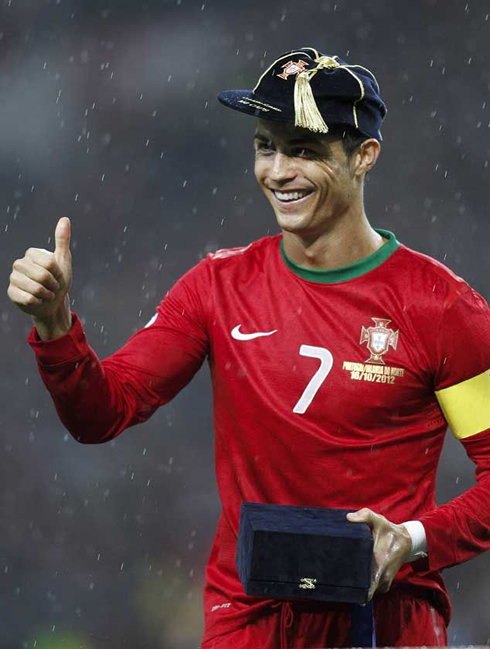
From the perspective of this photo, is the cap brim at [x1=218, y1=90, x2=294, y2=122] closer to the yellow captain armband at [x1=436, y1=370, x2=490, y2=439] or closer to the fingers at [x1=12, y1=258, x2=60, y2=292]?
the fingers at [x1=12, y1=258, x2=60, y2=292]

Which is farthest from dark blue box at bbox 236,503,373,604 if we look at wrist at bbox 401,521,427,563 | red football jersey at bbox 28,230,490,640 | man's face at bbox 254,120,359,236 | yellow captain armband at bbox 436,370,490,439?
man's face at bbox 254,120,359,236

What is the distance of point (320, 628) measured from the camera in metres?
3.69

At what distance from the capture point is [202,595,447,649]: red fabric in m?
3.68

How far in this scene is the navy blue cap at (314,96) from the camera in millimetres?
3635

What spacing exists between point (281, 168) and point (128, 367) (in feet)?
2.24

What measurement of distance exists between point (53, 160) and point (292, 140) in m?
4.05

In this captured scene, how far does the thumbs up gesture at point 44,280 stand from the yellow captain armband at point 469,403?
3.55ft

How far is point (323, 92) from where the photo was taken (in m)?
3.71

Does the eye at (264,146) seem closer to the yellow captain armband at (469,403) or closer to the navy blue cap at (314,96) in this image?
the navy blue cap at (314,96)

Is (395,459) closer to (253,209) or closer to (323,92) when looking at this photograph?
(323,92)

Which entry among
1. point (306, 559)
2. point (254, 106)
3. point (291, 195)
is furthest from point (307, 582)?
point (254, 106)

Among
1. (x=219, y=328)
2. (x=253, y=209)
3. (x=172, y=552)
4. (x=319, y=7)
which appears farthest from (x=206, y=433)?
(x=219, y=328)

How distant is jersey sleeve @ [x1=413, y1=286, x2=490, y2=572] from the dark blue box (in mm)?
373

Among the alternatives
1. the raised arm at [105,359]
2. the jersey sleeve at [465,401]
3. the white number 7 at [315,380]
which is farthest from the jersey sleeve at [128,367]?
the jersey sleeve at [465,401]
